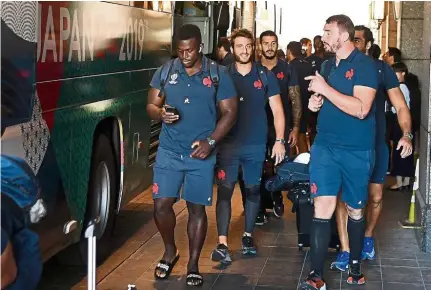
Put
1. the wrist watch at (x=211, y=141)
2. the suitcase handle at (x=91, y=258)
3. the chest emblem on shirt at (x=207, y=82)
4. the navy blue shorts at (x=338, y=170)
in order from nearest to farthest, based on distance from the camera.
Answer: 1. the suitcase handle at (x=91, y=258)
2. the navy blue shorts at (x=338, y=170)
3. the wrist watch at (x=211, y=141)
4. the chest emblem on shirt at (x=207, y=82)

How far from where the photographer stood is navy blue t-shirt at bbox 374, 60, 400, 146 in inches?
293

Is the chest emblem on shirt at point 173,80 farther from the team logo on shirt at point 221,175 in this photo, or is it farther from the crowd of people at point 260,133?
the team logo on shirt at point 221,175

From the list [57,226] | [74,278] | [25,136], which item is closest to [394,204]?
[74,278]

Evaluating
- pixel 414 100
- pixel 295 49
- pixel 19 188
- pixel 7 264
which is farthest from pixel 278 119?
pixel 295 49

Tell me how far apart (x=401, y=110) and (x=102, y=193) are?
279 centimetres

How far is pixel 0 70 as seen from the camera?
4.62 m

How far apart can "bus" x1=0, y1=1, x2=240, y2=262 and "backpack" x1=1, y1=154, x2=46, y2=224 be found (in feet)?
1.31

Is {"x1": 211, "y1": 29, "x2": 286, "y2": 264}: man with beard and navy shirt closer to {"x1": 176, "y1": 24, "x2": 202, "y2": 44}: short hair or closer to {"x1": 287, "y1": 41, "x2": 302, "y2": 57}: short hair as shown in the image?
{"x1": 176, "y1": 24, "x2": 202, "y2": 44}: short hair

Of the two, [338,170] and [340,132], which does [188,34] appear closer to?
[340,132]

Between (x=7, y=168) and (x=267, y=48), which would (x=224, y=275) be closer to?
(x=267, y=48)

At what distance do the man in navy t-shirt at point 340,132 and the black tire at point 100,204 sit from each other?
1939 mm

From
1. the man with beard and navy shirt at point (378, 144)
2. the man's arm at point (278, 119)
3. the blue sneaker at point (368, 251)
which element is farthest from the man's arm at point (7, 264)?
the blue sneaker at point (368, 251)

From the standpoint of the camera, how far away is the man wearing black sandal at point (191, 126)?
23.3ft

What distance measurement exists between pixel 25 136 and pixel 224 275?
2.72 meters
